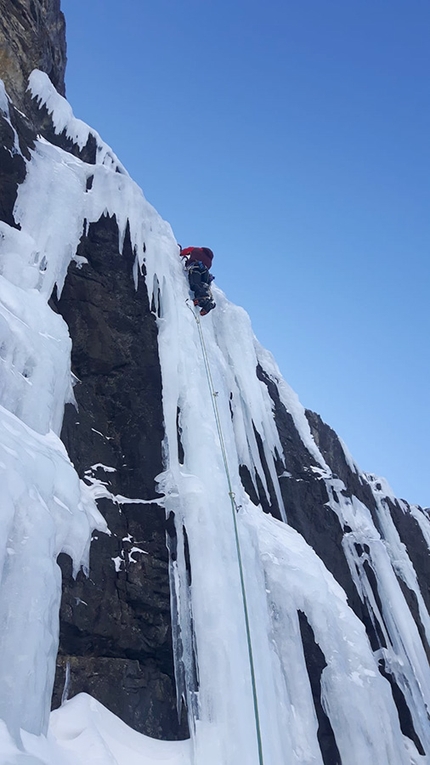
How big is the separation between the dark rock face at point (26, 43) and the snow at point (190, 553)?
2433mm

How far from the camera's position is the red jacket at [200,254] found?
33.1ft

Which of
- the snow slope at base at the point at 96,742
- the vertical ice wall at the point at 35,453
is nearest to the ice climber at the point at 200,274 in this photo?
the vertical ice wall at the point at 35,453

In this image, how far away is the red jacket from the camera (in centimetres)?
1009

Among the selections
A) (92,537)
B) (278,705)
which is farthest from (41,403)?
(278,705)

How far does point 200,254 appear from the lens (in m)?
10.1

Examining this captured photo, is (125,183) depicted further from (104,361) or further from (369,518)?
(369,518)

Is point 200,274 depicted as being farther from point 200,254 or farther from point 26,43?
point 26,43

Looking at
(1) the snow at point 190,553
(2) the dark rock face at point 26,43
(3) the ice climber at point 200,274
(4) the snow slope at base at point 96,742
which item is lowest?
(4) the snow slope at base at point 96,742

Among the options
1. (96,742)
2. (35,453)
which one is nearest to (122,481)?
(35,453)

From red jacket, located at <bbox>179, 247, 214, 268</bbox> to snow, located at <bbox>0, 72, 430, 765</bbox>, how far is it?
221mm

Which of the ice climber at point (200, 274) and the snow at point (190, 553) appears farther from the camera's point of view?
the ice climber at point (200, 274)

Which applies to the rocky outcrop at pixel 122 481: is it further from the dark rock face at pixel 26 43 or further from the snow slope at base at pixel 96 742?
the snow slope at base at pixel 96 742

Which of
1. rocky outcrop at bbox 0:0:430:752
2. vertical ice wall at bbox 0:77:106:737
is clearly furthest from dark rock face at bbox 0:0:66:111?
vertical ice wall at bbox 0:77:106:737

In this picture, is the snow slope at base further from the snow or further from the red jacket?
the red jacket
